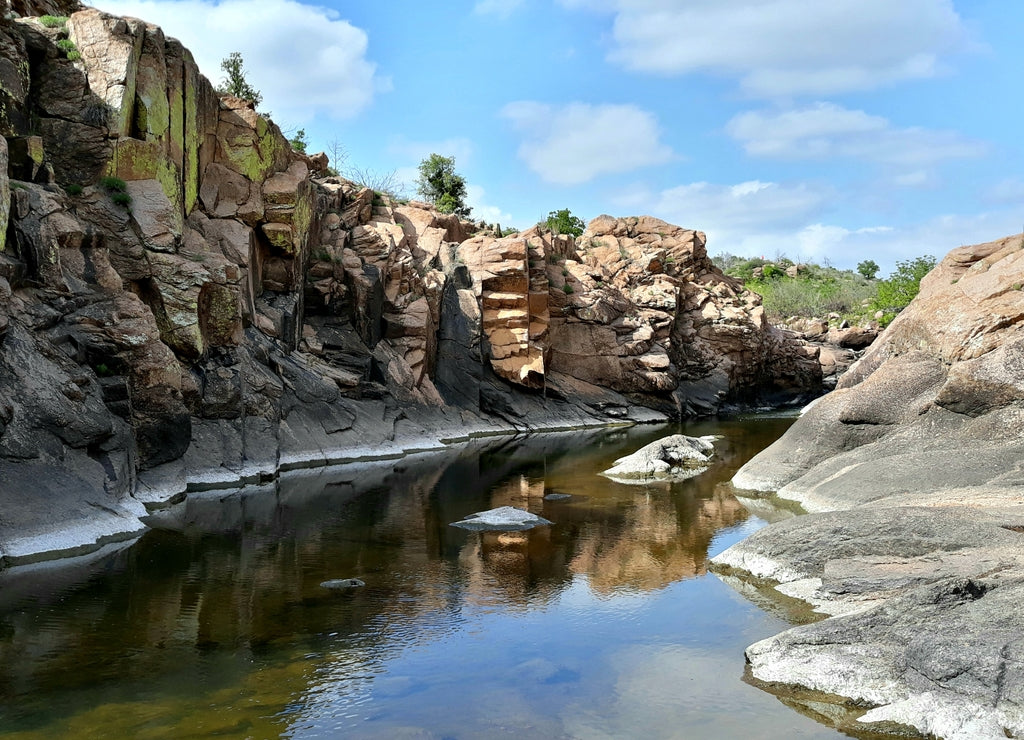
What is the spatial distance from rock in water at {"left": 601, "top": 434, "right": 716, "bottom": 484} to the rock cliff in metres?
9.83

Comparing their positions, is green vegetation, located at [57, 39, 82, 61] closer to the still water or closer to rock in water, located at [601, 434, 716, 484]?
the still water

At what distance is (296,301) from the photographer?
38.5 metres

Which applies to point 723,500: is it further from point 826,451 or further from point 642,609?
point 642,609

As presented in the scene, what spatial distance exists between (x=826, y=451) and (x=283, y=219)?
79.5 feet

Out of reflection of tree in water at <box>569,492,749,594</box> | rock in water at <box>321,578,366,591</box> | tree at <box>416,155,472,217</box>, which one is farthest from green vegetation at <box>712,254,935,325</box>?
rock in water at <box>321,578,366,591</box>

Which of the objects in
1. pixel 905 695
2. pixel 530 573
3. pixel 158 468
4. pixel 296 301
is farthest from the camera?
pixel 296 301

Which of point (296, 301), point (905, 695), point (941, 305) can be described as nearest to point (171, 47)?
point (296, 301)

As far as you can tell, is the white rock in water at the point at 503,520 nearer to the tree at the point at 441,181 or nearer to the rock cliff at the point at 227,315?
the rock cliff at the point at 227,315

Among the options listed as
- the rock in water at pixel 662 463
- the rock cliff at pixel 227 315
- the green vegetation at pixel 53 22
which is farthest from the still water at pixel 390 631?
the green vegetation at pixel 53 22

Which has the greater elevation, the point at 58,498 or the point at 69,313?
the point at 69,313

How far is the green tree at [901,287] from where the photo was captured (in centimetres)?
6675

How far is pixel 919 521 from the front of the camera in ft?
48.2

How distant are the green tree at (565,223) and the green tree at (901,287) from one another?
2499 cm

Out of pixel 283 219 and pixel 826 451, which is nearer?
pixel 826 451
